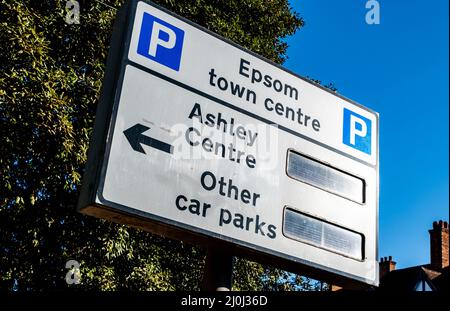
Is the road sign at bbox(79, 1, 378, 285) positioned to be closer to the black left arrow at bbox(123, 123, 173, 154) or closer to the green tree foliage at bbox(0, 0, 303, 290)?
the black left arrow at bbox(123, 123, 173, 154)

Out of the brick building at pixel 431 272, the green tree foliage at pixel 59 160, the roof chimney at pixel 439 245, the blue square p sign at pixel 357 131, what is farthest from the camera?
the roof chimney at pixel 439 245

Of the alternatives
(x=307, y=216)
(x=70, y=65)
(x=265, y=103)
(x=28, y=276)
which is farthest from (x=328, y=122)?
(x=28, y=276)

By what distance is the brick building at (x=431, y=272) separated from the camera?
92.0ft

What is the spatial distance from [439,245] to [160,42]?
1181 inches

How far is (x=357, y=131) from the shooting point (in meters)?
3.86

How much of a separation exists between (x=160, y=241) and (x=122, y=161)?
8873mm

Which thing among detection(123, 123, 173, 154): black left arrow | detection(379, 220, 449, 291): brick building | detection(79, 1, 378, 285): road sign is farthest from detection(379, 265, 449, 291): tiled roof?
detection(123, 123, 173, 154): black left arrow

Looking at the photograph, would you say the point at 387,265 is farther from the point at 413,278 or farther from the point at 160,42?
the point at 160,42

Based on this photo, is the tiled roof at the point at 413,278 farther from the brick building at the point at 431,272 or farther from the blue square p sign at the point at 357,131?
the blue square p sign at the point at 357,131

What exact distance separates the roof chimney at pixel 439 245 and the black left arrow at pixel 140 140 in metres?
29.5

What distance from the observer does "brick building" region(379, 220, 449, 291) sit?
28.0 m

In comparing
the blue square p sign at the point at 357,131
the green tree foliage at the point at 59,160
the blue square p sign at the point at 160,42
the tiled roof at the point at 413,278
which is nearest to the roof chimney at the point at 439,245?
the tiled roof at the point at 413,278

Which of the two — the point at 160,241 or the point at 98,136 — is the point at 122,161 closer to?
the point at 98,136

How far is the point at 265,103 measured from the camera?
3.49 meters
